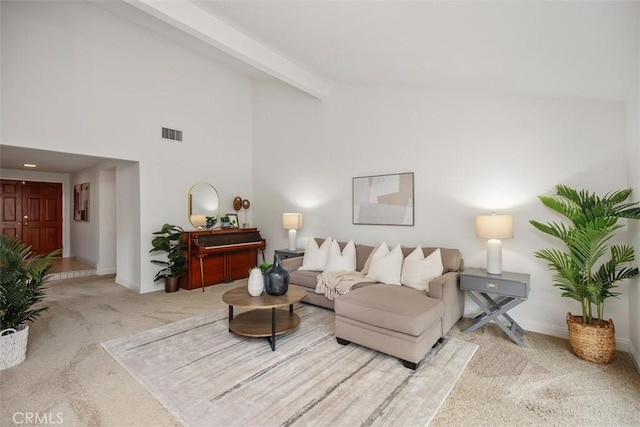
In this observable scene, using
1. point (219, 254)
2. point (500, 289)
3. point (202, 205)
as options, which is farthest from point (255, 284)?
point (202, 205)

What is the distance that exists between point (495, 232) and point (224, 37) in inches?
141

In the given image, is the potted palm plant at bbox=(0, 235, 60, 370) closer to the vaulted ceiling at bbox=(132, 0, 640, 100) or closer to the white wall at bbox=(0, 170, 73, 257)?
the vaulted ceiling at bbox=(132, 0, 640, 100)

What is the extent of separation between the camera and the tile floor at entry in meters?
5.55

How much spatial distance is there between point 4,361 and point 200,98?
4.59m

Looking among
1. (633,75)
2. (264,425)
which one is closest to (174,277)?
(264,425)

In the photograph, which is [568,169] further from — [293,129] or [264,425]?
[293,129]

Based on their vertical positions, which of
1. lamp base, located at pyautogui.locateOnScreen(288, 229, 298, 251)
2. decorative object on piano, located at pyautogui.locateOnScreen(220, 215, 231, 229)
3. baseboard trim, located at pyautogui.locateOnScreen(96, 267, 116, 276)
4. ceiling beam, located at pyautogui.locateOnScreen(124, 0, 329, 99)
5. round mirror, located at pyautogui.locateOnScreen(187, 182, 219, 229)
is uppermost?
ceiling beam, located at pyautogui.locateOnScreen(124, 0, 329, 99)

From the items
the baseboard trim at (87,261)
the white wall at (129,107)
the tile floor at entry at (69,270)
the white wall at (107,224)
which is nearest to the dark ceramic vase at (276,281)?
the white wall at (129,107)

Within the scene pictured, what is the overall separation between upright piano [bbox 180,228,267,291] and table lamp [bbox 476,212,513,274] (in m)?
3.99

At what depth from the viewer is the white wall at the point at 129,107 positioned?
365cm

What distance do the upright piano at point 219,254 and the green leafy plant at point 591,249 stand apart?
178 inches

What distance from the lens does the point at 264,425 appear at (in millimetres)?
1773

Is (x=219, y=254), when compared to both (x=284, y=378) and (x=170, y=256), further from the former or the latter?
(x=284, y=378)

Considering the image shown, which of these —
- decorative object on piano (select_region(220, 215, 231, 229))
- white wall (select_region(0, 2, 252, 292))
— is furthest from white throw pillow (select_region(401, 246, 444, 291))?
white wall (select_region(0, 2, 252, 292))
